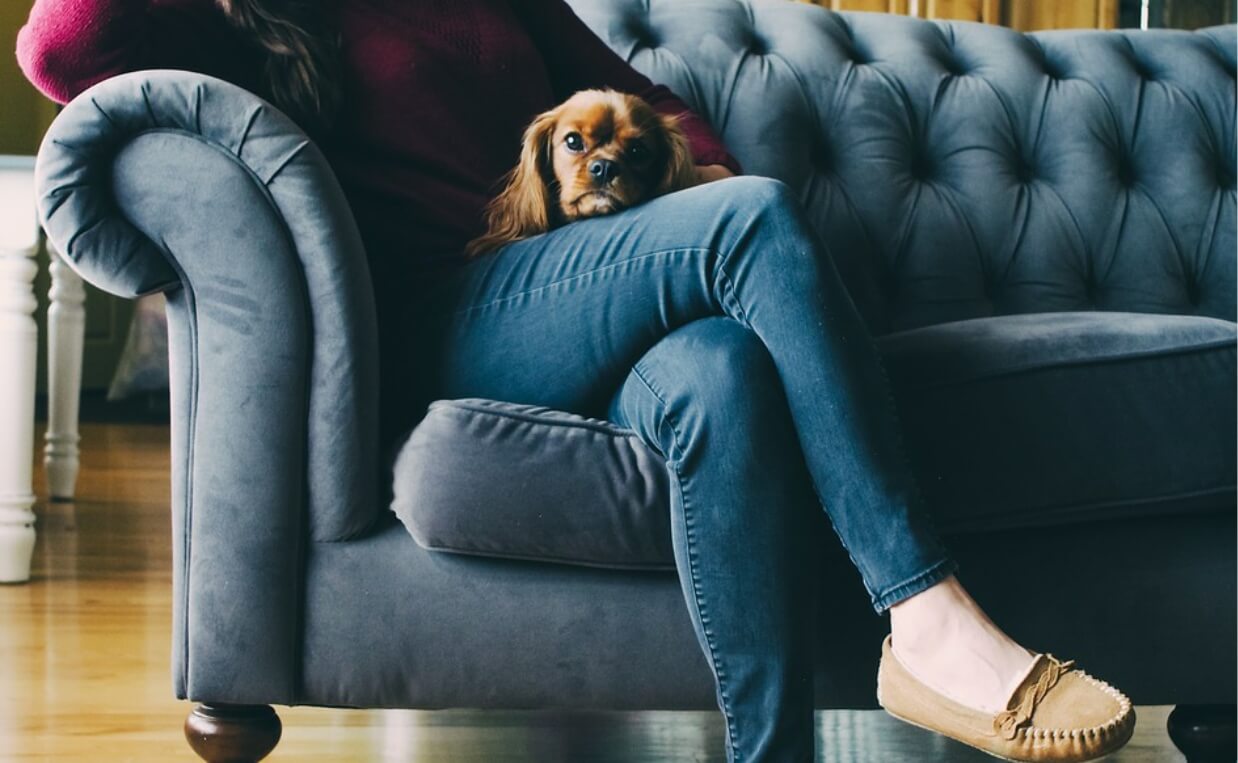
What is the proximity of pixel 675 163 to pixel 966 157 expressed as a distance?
1.87 ft

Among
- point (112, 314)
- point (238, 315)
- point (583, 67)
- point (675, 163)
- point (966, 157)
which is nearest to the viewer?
point (238, 315)

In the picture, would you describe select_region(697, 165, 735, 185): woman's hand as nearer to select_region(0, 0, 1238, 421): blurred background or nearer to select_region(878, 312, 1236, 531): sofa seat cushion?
select_region(878, 312, 1236, 531): sofa seat cushion

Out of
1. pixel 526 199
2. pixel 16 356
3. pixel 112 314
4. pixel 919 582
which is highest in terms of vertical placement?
pixel 526 199

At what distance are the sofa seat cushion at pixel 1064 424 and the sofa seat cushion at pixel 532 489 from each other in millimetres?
265

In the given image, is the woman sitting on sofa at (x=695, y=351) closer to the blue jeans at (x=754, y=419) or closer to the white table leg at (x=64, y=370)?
the blue jeans at (x=754, y=419)

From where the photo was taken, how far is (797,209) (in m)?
1.14

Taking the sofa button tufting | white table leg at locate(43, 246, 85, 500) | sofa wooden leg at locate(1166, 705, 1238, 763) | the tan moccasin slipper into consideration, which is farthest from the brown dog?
white table leg at locate(43, 246, 85, 500)

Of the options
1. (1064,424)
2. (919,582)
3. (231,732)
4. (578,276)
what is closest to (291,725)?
(231,732)

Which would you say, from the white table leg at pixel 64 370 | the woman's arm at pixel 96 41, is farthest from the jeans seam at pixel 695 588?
the white table leg at pixel 64 370

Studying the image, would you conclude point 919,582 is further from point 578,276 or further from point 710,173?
point 710,173

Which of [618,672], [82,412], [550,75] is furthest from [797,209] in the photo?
[82,412]

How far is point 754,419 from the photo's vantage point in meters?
1.08

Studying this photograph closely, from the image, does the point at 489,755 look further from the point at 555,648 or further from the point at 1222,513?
the point at 1222,513

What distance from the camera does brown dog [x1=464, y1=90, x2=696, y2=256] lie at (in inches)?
55.1
